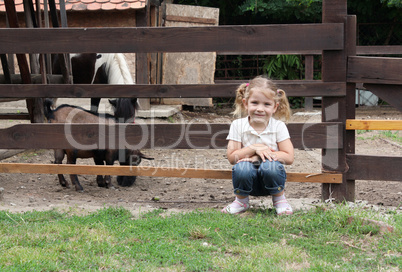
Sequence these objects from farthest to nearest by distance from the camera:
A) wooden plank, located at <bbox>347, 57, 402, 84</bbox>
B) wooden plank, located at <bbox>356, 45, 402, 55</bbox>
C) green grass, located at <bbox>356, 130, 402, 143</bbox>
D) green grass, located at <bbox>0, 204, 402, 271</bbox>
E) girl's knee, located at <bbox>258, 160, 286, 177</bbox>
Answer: wooden plank, located at <bbox>356, 45, 402, 55</bbox> < green grass, located at <bbox>356, 130, 402, 143</bbox> < wooden plank, located at <bbox>347, 57, 402, 84</bbox> < girl's knee, located at <bbox>258, 160, 286, 177</bbox> < green grass, located at <bbox>0, 204, 402, 271</bbox>

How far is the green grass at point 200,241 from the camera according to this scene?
262 cm

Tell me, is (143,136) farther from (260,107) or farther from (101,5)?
(101,5)

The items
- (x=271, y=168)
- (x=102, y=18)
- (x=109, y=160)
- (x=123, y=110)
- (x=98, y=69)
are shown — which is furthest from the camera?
(x=102, y=18)

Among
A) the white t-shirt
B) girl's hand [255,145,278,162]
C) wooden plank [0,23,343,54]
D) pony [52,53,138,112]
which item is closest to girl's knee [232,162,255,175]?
girl's hand [255,145,278,162]

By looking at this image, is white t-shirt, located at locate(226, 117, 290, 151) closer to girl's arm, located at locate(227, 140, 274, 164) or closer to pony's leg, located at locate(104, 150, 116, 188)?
girl's arm, located at locate(227, 140, 274, 164)

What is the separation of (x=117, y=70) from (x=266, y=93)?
4.19 meters

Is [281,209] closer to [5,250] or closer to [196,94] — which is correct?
[196,94]

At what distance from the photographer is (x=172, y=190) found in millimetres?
5297

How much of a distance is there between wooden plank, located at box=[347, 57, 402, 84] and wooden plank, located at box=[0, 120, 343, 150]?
443 millimetres

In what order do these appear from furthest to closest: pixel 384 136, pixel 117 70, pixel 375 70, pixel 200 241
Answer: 1. pixel 384 136
2. pixel 117 70
3. pixel 375 70
4. pixel 200 241

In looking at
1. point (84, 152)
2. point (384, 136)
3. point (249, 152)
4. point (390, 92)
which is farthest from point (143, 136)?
point (384, 136)

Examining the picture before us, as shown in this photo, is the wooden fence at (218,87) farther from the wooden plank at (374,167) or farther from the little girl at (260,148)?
the little girl at (260,148)

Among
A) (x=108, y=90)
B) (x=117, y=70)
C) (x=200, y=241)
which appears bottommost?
(x=200, y=241)

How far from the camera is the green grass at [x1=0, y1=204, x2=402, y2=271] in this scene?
2619mm
